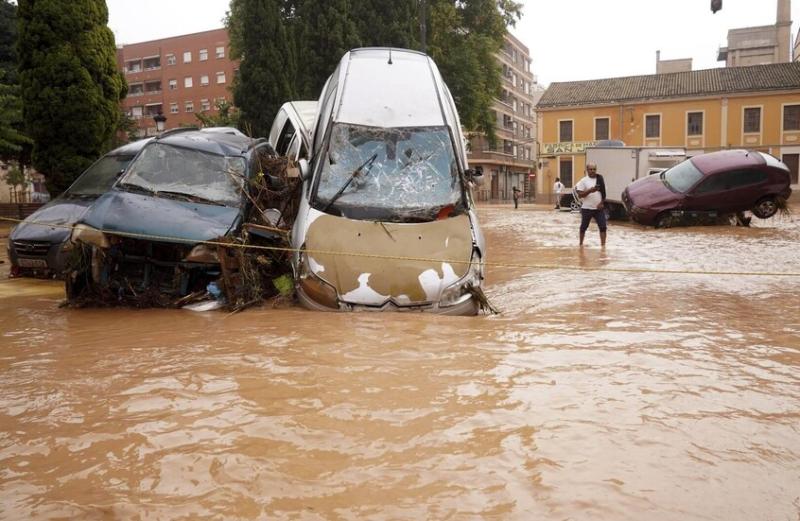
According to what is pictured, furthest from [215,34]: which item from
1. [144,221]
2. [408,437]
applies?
[408,437]

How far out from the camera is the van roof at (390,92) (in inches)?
324

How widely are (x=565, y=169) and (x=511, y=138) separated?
29.0 meters

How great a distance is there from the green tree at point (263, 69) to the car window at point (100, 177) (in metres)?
13.1

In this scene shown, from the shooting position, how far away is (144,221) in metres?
6.99

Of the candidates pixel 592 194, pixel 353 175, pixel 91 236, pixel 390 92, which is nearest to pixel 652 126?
pixel 592 194

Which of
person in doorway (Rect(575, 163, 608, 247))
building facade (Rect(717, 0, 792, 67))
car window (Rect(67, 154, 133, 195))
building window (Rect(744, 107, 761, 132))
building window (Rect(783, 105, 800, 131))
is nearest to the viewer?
car window (Rect(67, 154, 133, 195))

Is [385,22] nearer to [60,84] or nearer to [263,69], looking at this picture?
[263,69]

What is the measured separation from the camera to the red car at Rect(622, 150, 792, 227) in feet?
58.8

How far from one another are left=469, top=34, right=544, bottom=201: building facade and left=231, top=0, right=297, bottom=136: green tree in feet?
127

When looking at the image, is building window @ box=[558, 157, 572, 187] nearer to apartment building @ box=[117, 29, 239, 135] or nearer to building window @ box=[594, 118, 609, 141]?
building window @ box=[594, 118, 609, 141]

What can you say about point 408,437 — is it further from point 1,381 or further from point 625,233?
point 625,233

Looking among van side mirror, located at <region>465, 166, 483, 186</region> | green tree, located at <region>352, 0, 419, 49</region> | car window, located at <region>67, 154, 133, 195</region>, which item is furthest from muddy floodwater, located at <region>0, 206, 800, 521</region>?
green tree, located at <region>352, 0, 419, 49</region>

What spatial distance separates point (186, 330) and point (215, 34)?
67548mm

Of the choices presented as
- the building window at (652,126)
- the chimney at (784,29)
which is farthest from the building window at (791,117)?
the chimney at (784,29)
